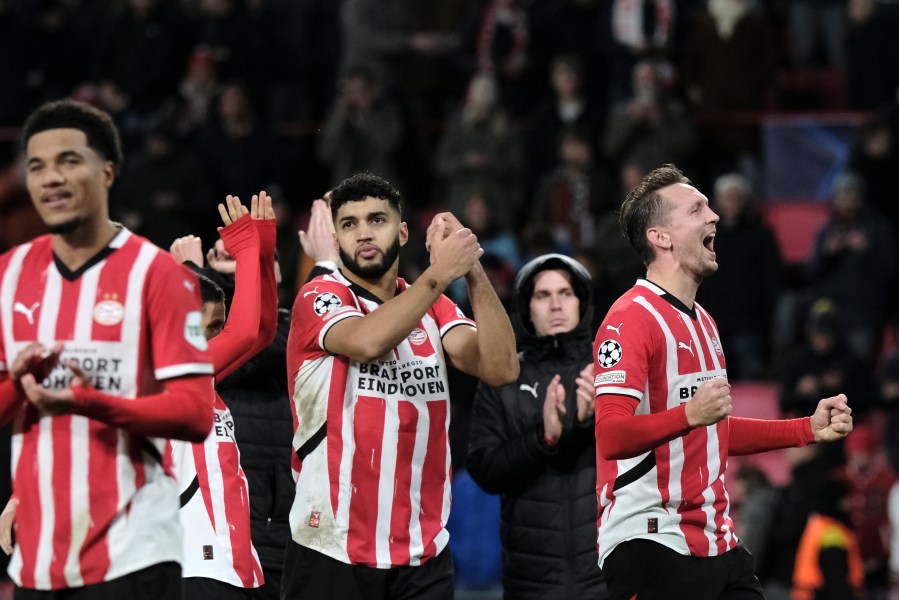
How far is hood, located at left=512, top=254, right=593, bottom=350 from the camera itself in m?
7.25

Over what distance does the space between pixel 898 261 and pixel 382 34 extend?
5.90 m

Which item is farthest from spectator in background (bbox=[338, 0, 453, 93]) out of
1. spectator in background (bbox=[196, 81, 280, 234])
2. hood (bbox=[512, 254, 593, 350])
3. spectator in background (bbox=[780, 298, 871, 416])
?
hood (bbox=[512, 254, 593, 350])

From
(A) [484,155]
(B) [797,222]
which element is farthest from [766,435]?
(B) [797,222]

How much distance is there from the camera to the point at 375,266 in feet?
19.7

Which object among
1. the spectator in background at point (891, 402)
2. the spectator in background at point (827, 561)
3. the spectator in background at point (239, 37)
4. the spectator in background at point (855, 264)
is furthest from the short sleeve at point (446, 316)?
the spectator in background at point (239, 37)

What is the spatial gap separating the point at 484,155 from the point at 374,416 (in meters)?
9.35

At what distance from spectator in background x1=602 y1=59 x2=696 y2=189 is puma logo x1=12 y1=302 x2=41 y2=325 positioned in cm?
1028

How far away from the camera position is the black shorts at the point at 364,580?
229 inches

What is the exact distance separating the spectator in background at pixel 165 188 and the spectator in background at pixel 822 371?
18.9ft

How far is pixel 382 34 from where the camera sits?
1650 cm

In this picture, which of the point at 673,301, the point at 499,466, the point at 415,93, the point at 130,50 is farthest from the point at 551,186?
the point at 673,301

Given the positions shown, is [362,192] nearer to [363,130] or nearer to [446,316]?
[446,316]

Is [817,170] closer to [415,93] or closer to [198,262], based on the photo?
[415,93]

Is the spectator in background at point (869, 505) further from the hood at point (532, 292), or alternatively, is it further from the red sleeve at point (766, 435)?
the red sleeve at point (766, 435)
